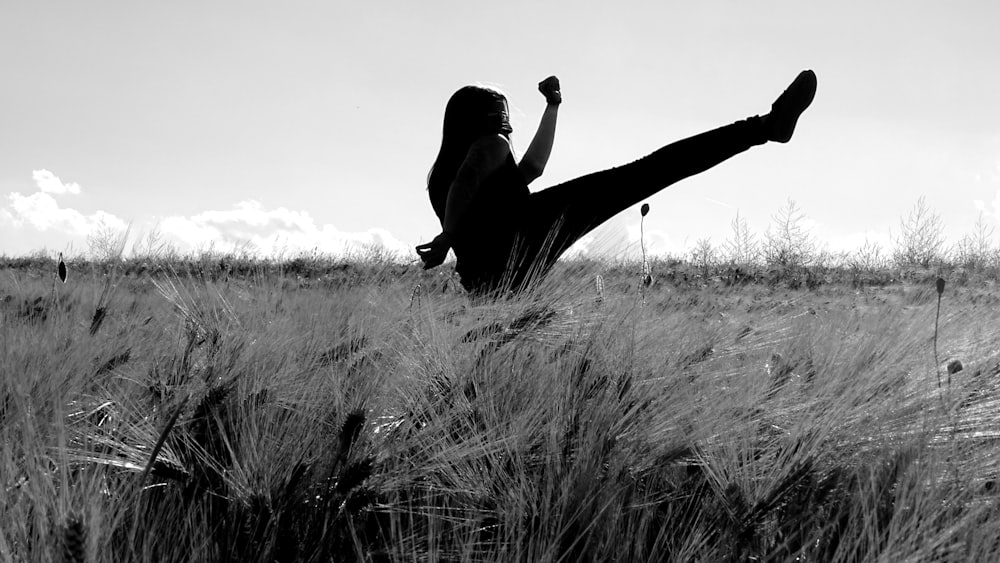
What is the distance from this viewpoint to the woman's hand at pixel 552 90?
2.78 meters

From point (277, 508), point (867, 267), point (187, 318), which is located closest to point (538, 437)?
point (277, 508)

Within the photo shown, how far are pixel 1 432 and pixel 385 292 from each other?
4.33 feet

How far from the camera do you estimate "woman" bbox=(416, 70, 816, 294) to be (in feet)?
7.92

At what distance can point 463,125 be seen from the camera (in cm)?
280

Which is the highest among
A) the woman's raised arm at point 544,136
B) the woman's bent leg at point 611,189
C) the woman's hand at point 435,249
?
the woman's raised arm at point 544,136

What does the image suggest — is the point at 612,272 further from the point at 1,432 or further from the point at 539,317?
the point at 1,432

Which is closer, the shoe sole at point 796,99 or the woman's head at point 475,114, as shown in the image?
the shoe sole at point 796,99

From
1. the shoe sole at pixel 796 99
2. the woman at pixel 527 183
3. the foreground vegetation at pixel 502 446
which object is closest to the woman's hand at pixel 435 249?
the woman at pixel 527 183

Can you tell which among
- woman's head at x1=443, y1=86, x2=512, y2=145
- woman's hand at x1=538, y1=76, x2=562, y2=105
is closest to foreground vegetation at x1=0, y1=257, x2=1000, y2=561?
woman's head at x1=443, y1=86, x2=512, y2=145

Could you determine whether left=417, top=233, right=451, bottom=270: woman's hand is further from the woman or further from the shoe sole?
the shoe sole

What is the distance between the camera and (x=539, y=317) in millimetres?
1733

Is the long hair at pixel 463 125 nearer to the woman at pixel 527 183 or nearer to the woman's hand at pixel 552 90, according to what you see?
the woman at pixel 527 183

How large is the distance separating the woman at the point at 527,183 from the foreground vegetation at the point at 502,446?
88 centimetres

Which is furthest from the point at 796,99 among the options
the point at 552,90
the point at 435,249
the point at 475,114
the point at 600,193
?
the point at 435,249
